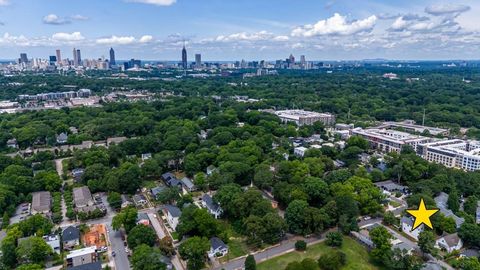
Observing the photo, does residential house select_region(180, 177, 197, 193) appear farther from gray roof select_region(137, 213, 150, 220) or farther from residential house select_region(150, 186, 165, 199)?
gray roof select_region(137, 213, 150, 220)

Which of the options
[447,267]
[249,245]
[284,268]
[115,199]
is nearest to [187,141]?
[115,199]

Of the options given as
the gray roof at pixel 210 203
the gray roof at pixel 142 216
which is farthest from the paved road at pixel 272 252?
the gray roof at pixel 142 216

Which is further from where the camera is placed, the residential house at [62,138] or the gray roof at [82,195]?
the residential house at [62,138]

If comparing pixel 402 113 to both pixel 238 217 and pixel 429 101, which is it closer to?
pixel 429 101

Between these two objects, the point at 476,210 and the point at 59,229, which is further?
the point at 476,210

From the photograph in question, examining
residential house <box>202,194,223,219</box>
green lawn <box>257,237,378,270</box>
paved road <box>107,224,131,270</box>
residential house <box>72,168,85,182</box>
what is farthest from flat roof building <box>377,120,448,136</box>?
paved road <box>107,224,131,270</box>

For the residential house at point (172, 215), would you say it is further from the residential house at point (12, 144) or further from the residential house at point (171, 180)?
the residential house at point (12, 144)
